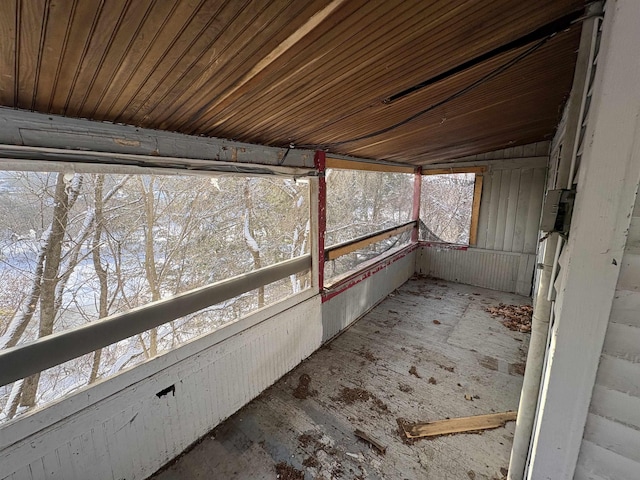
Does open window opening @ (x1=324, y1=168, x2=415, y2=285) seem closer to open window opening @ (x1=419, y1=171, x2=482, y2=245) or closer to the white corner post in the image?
open window opening @ (x1=419, y1=171, x2=482, y2=245)

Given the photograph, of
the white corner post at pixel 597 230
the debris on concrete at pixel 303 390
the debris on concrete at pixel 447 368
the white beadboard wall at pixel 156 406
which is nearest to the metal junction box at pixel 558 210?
the white corner post at pixel 597 230

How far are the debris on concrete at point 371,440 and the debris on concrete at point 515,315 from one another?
9.54ft

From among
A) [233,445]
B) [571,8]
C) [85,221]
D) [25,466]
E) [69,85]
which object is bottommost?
[233,445]

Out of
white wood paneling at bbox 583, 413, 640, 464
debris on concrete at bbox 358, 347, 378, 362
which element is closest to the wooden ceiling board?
white wood paneling at bbox 583, 413, 640, 464

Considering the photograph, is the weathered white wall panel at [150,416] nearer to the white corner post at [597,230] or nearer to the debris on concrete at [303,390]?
the debris on concrete at [303,390]

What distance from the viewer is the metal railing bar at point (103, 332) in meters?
1.43

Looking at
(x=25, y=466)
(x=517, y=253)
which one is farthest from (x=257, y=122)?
(x=517, y=253)

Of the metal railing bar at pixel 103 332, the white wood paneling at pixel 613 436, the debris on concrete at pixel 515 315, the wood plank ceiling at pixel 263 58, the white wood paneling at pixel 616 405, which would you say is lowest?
the debris on concrete at pixel 515 315

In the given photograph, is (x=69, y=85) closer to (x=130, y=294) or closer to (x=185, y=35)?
(x=185, y=35)

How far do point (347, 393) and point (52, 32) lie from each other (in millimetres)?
3090

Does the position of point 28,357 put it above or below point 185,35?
below

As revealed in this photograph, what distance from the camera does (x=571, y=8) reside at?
1.12 meters

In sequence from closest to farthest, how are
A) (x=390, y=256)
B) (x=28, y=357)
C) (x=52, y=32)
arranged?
(x=52, y=32), (x=28, y=357), (x=390, y=256)

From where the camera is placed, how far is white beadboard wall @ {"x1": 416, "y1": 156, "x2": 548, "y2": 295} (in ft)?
16.1
